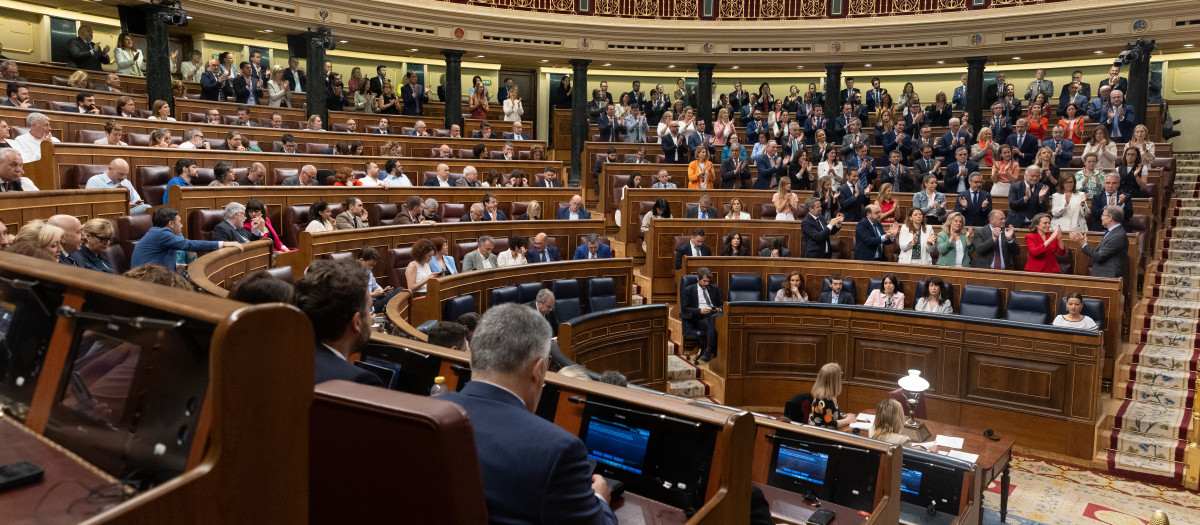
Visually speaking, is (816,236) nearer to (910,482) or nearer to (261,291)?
(910,482)

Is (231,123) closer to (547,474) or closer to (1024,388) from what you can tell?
(1024,388)

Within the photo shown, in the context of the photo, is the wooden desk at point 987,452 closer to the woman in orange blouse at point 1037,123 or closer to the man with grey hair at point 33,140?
the man with grey hair at point 33,140

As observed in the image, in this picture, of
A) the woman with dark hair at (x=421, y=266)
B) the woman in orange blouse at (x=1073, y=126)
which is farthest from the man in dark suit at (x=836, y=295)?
the woman in orange blouse at (x=1073, y=126)

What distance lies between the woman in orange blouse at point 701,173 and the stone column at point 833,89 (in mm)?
3594

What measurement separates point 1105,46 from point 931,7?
2250 mm

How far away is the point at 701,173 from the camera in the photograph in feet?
31.2

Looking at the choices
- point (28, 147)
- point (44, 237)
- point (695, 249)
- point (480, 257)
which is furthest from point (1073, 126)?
point (28, 147)

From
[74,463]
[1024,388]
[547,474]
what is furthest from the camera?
[1024,388]

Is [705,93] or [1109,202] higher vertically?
[705,93]

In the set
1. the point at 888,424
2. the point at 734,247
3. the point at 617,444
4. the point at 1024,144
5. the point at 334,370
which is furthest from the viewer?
the point at 1024,144

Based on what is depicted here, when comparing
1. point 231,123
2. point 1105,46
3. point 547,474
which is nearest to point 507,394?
point 547,474

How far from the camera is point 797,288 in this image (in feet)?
23.4

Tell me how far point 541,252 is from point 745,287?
182 centimetres

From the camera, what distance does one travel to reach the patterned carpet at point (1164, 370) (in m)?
5.69
